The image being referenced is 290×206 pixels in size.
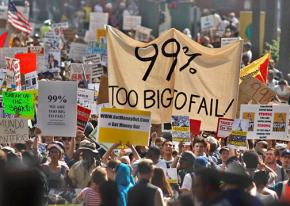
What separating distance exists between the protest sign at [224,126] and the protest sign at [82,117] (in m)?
1.52

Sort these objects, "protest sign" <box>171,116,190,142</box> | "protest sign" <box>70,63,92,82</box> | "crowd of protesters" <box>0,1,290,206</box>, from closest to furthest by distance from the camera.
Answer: "crowd of protesters" <box>0,1,290,206</box> → "protest sign" <box>171,116,190,142</box> → "protest sign" <box>70,63,92,82</box>

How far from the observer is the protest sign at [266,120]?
15492 mm

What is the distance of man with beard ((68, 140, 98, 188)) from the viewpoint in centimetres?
1284

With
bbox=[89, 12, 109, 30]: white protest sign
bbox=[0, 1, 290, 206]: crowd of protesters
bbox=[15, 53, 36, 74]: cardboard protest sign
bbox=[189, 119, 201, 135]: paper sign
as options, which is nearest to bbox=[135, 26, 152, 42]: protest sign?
bbox=[89, 12, 109, 30]: white protest sign

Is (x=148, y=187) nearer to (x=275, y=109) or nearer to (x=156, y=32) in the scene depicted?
(x=275, y=109)

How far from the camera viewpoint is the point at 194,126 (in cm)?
1585

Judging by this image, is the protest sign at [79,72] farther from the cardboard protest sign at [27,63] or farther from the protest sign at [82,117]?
the protest sign at [82,117]

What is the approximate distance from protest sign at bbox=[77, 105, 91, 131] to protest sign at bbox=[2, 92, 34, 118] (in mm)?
570

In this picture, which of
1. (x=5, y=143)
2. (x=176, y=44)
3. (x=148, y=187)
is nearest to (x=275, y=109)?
(x=176, y=44)

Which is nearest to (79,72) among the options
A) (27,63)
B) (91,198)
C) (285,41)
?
(27,63)

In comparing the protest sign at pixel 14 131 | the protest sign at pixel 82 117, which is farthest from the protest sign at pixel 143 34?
the protest sign at pixel 14 131

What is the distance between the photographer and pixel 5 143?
1459cm

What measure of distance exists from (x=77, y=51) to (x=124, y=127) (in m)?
13.1

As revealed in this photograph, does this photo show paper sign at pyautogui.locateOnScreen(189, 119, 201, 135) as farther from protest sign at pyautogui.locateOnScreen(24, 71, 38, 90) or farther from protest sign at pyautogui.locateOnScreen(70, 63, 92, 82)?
protest sign at pyautogui.locateOnScreen(70, 63, 92, 82)
